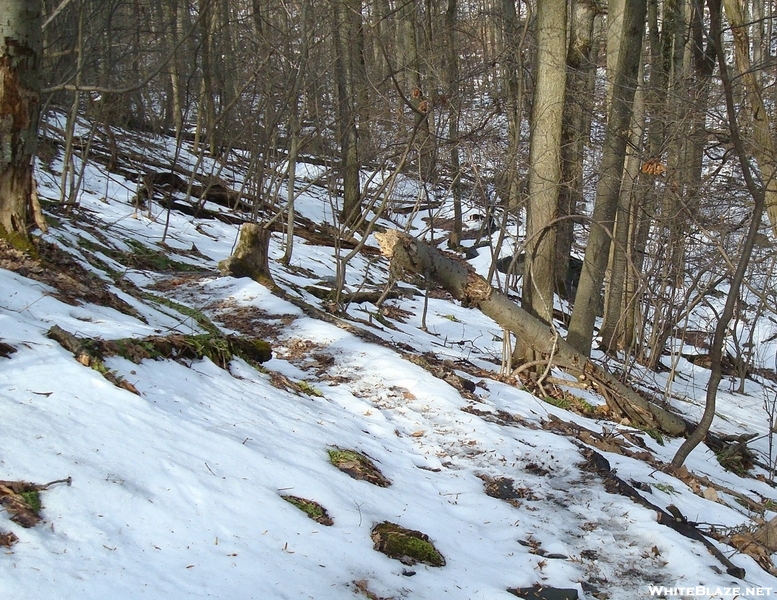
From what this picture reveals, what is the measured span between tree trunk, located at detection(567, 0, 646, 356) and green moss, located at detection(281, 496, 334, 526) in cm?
538

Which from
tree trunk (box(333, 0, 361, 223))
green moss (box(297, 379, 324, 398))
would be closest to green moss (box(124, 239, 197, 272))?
tree trunk (box(333, 0, 361, 223))

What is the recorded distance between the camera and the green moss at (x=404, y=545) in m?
3.10

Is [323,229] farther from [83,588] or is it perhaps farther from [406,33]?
[83,588]

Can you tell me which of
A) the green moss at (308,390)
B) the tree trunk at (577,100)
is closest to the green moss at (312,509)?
the green moss at (308,390)

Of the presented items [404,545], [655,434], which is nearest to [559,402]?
[655,434]

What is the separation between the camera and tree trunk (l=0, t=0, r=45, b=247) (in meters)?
4.96

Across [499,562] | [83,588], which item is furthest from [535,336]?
[83,588]

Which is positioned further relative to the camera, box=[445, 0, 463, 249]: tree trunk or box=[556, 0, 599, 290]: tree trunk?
box=[445, 0, 463, 249]: tree trunk

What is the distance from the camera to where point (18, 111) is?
5082 mm

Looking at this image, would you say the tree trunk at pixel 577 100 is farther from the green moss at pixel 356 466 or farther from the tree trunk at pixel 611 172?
Result: the green moss at pixel 356 466

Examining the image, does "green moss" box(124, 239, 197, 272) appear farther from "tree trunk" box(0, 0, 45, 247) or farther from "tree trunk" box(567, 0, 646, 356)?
"tree trunk" box(567, 0, 646, 356)

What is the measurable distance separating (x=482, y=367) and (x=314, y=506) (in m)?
5.03

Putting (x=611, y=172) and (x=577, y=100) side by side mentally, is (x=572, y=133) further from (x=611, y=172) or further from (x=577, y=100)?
(x=611, y=172)

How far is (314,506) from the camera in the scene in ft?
10.7
